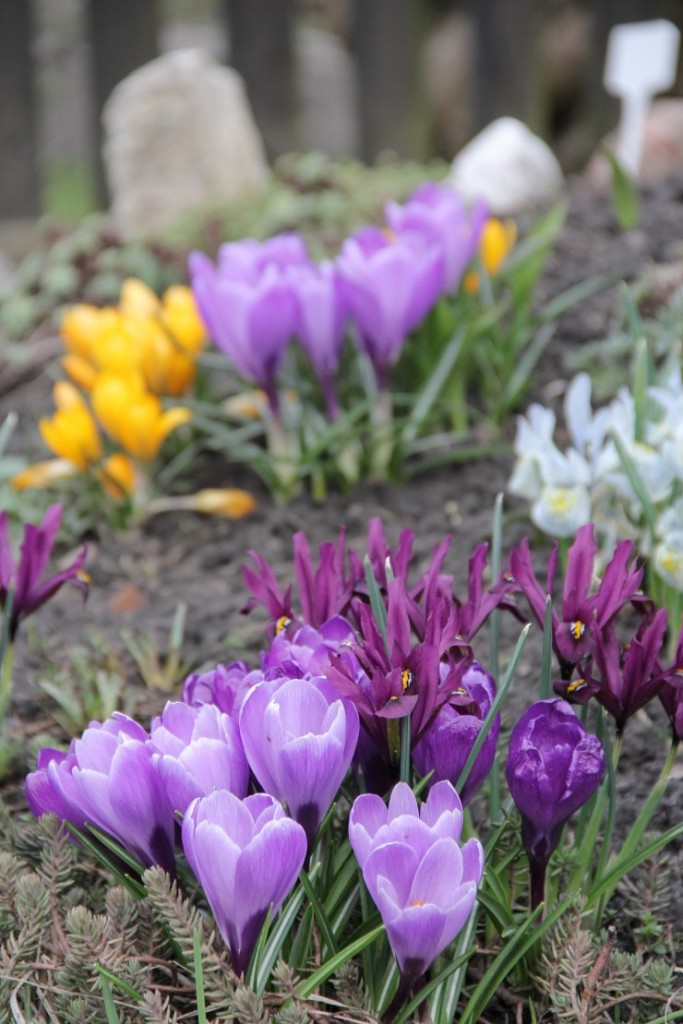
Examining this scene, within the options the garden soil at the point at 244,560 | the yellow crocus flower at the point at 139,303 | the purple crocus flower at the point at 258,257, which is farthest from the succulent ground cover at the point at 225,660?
the purple crocus flower at the point at 258,257

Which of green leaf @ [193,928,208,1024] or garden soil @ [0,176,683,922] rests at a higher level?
green leaf @ [193,928,208,1024]

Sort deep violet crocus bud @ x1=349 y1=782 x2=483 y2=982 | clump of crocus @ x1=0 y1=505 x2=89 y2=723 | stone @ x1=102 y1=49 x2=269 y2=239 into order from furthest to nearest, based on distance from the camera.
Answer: stone @ x1=102 y1=49 x2=269 y2=239
clump of crocus @ x1=0 y1=505 x2=89 y2=723
deep violet crocus bud @ x1=349 y1=782 x2=483 y2=982

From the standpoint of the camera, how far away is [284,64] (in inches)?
177

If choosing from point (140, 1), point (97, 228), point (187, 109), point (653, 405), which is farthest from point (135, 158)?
point (653, 405)

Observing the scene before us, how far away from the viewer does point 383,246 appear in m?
2.02

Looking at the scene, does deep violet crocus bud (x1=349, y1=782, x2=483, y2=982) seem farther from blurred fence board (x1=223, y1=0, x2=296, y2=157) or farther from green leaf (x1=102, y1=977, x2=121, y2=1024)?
blurred fence board (x1=223, y1=0, x2=296, y2=157)

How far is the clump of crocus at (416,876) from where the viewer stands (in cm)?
86

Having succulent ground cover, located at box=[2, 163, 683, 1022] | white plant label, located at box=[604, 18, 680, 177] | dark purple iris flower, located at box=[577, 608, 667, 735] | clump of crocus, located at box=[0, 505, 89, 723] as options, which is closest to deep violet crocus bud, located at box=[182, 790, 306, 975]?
succulent ground cover, located at box=[2, 163, 683, 1022]

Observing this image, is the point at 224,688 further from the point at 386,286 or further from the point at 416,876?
the point at 386,286

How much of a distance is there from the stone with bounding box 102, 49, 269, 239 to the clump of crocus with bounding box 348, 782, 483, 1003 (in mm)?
3011

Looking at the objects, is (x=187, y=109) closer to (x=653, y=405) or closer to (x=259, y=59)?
(x=259, y=59)

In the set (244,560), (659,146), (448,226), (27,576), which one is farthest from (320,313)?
(659,146)

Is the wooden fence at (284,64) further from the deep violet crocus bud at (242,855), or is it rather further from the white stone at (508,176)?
the deep violet crocus bud at (242,855)

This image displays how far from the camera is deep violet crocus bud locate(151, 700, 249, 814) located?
3.13 ft
